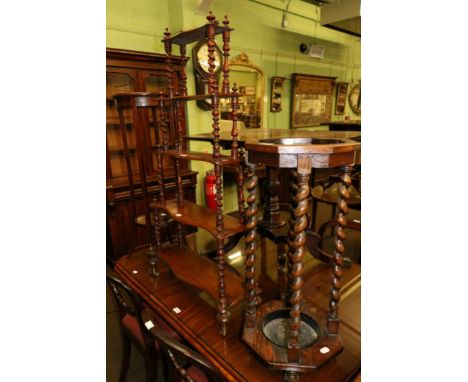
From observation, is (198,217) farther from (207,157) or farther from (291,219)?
(291,219)

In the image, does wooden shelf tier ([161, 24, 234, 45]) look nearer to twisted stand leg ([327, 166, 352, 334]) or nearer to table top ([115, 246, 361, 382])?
twisted stand leg ([327, 166, 352, 334])

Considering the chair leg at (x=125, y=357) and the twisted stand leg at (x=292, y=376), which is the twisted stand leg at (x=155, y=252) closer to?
the chair leg at (x=125, y=357)

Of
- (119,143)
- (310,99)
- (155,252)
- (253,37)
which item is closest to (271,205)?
(155,252)

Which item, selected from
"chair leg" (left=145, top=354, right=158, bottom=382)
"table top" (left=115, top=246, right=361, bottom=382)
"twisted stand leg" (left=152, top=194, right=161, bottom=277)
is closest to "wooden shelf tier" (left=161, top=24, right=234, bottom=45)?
"twisted stand leg" (left=152, top=194, right=161, bottom=277)

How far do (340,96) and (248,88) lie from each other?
272 centimetres

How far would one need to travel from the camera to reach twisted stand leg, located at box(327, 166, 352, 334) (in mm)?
1003

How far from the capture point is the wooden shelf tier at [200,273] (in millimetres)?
1507

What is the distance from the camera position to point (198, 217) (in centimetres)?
159

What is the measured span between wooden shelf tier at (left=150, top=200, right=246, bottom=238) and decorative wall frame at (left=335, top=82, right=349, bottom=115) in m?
5.31

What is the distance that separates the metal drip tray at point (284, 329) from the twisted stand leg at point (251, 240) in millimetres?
79
